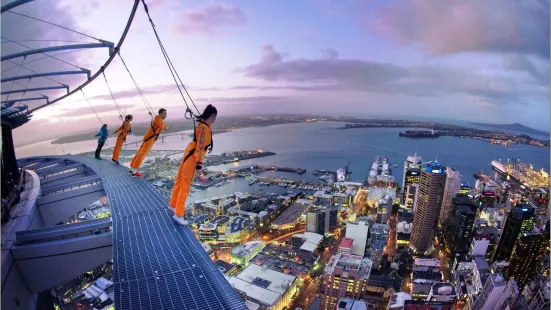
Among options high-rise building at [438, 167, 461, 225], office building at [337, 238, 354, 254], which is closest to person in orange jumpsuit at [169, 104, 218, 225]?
office building at [337, 238, 354, 254]

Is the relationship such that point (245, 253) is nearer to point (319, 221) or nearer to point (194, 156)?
point (319, 221)

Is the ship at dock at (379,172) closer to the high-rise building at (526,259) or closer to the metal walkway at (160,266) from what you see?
the high-rise building at (526,259)

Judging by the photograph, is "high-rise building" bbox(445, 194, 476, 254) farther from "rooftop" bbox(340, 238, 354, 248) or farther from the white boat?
the white boat

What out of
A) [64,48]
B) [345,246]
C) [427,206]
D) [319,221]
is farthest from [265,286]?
[427,206]

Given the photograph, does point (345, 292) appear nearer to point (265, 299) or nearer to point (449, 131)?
point (265, 299)

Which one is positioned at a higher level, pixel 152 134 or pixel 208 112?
pixel 208 112

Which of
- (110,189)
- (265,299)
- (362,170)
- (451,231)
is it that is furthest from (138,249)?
(362,170)

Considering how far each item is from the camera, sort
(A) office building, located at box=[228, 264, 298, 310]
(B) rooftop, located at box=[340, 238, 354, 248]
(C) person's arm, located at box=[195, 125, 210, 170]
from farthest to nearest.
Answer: (B) rooftop, located at box=[340, 238, 354, 248] < (A) office building, located at box=[228, 264, 298, 310] < (C) person's arm, located at box=[195, 125, 210, 170]
